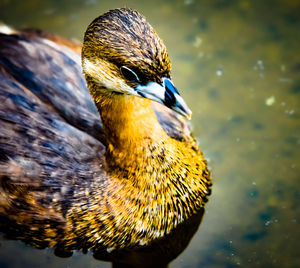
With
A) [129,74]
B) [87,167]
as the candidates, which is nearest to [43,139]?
[87,167]

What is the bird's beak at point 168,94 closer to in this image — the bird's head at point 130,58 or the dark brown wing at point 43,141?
the bird's head at point 130,58

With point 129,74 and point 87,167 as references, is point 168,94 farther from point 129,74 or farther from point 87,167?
point 87,167

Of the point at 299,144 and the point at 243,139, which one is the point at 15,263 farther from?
the point at 299,144

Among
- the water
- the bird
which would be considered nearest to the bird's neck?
the bird

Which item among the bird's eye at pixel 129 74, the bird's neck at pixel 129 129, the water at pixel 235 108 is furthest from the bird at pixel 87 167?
the water at pixel 235 108

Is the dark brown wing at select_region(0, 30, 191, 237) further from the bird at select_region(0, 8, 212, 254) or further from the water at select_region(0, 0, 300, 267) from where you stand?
the water at select_region(0, 0, 300, 267)

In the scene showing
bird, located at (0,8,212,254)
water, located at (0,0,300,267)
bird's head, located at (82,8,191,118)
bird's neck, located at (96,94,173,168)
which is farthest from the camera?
water, located at (0,0,300,267)
